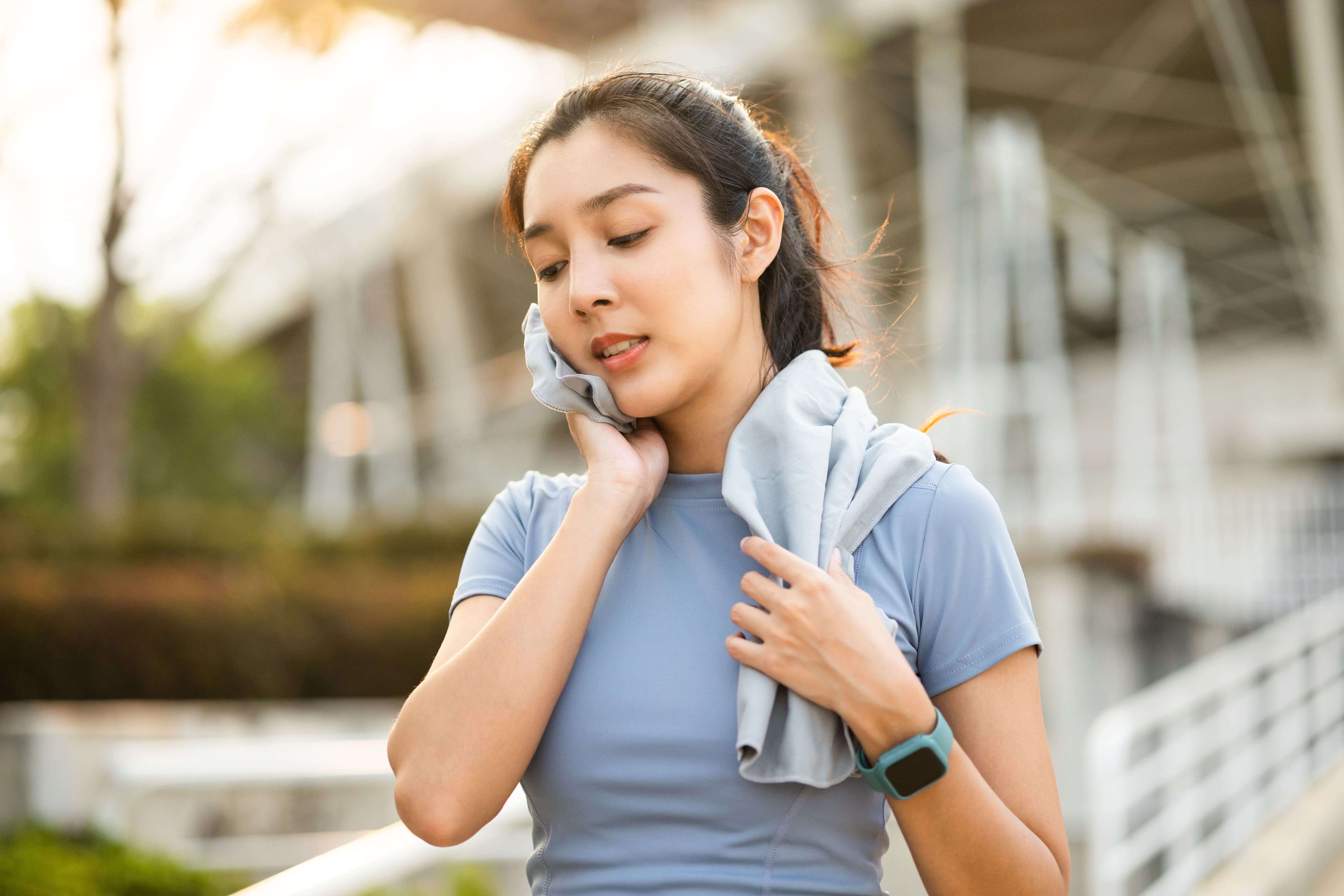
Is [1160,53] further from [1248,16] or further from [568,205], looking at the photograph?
[568,205]

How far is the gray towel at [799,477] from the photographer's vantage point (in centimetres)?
142

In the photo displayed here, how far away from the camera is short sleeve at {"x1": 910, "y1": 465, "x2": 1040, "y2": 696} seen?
1.47 metres

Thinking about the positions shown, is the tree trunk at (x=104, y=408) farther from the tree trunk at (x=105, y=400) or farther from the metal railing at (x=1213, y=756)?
the metal railing at (x=1213, y=756)

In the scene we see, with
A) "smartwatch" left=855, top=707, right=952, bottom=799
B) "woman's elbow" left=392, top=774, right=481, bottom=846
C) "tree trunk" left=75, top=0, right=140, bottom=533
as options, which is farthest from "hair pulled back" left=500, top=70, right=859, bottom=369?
"tree trunk" left=75, top=0, right=140, bottom=533

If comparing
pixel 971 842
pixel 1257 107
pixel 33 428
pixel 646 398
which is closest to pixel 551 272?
pixel 646 398

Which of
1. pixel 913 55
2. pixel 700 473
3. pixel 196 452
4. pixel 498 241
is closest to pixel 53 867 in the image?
pixel 498 241

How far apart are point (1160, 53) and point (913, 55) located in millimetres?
3996

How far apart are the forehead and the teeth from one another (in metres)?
0.19

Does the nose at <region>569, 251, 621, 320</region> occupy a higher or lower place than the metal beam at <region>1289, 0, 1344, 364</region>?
lower

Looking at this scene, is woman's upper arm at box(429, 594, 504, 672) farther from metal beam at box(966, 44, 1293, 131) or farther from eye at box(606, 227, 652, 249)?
metal beam at box(966, 44, 1293, 131)

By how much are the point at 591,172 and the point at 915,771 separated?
2.94 feet

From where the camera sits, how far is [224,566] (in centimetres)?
827

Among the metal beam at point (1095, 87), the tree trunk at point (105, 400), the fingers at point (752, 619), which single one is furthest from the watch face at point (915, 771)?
the metal beam at point (1095, 87)

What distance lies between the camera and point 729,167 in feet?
5.66
